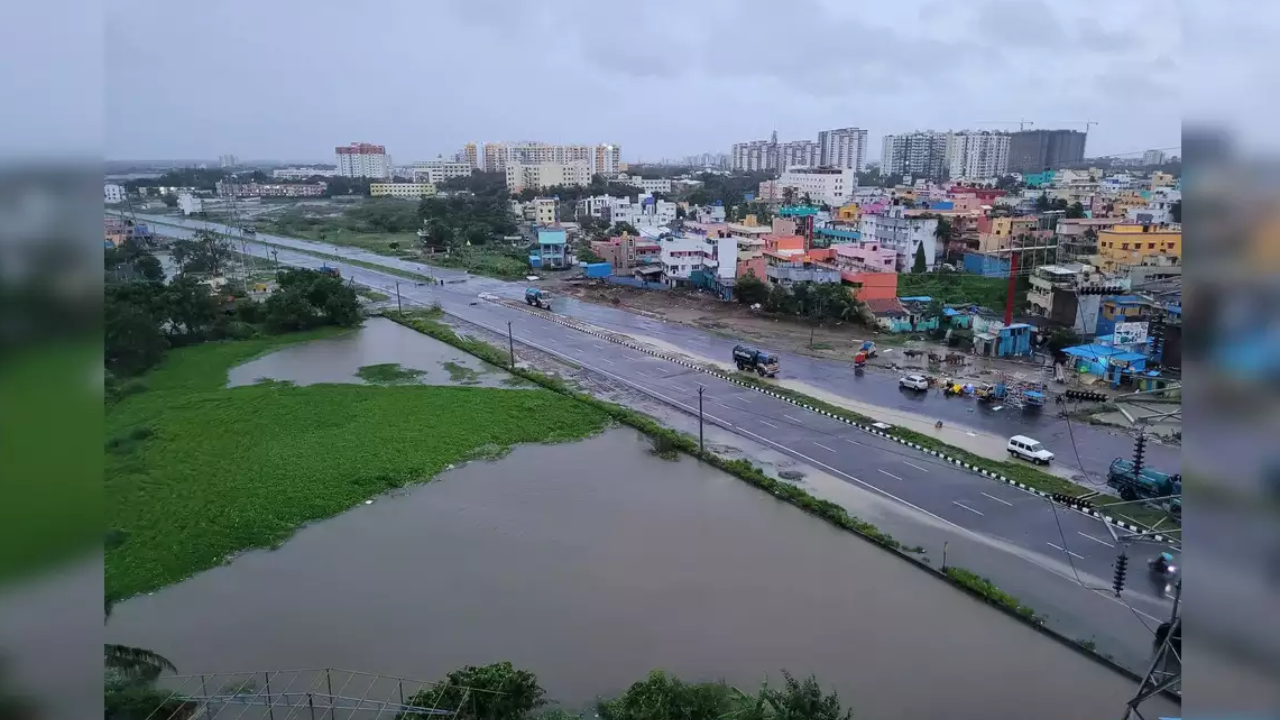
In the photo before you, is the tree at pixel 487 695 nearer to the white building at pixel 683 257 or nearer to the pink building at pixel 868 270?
the pink building at pixel 868 270

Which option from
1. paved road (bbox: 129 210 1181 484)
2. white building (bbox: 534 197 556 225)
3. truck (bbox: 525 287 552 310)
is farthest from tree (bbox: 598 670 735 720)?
white building (bbox: 534 197 556 225)

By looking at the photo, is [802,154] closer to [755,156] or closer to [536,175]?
[755,156]

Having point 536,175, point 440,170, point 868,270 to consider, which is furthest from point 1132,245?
point 440,170

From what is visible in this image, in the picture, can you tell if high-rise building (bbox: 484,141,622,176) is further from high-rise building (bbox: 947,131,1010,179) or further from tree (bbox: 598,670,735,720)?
tree (bbox: 598,670,735,720)

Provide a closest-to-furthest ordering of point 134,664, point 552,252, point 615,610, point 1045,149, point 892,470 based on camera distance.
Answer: point 134,664
point 615,610
point 892,470
point 552,252
point 1045,149

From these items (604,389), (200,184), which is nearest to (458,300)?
(604,389)

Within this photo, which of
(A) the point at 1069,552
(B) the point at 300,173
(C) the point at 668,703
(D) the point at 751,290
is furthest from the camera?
(B) the point at 300,173
